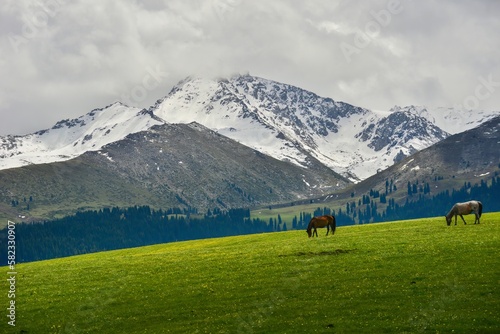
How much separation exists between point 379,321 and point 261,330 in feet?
23.6

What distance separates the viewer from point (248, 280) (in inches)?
2090

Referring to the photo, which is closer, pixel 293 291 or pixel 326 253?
pixel 293 291

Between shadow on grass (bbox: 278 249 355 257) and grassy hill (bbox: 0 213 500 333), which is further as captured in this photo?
shadow on grass (bbox: 278 249 355 257)

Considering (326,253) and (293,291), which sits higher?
(326,253)

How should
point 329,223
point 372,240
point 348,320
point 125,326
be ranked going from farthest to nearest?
1. point 329,223
2. point 372,240
3. point 125,326
4. point 348,320

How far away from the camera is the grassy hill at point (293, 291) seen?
42.4 meters

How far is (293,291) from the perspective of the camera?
49.2 m

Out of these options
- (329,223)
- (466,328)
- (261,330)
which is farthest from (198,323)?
(329,223)

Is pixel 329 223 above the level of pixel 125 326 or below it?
above

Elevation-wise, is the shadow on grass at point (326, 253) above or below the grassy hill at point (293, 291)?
above

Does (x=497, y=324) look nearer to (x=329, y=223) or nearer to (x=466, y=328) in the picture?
(x=466, y=328)

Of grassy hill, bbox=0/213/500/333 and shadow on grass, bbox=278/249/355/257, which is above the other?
shadow on grass, bbox=278/249/355/257

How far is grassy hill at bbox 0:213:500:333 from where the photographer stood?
1671 inches

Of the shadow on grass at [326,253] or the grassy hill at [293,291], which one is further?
the shadow on grass at [326,253]
